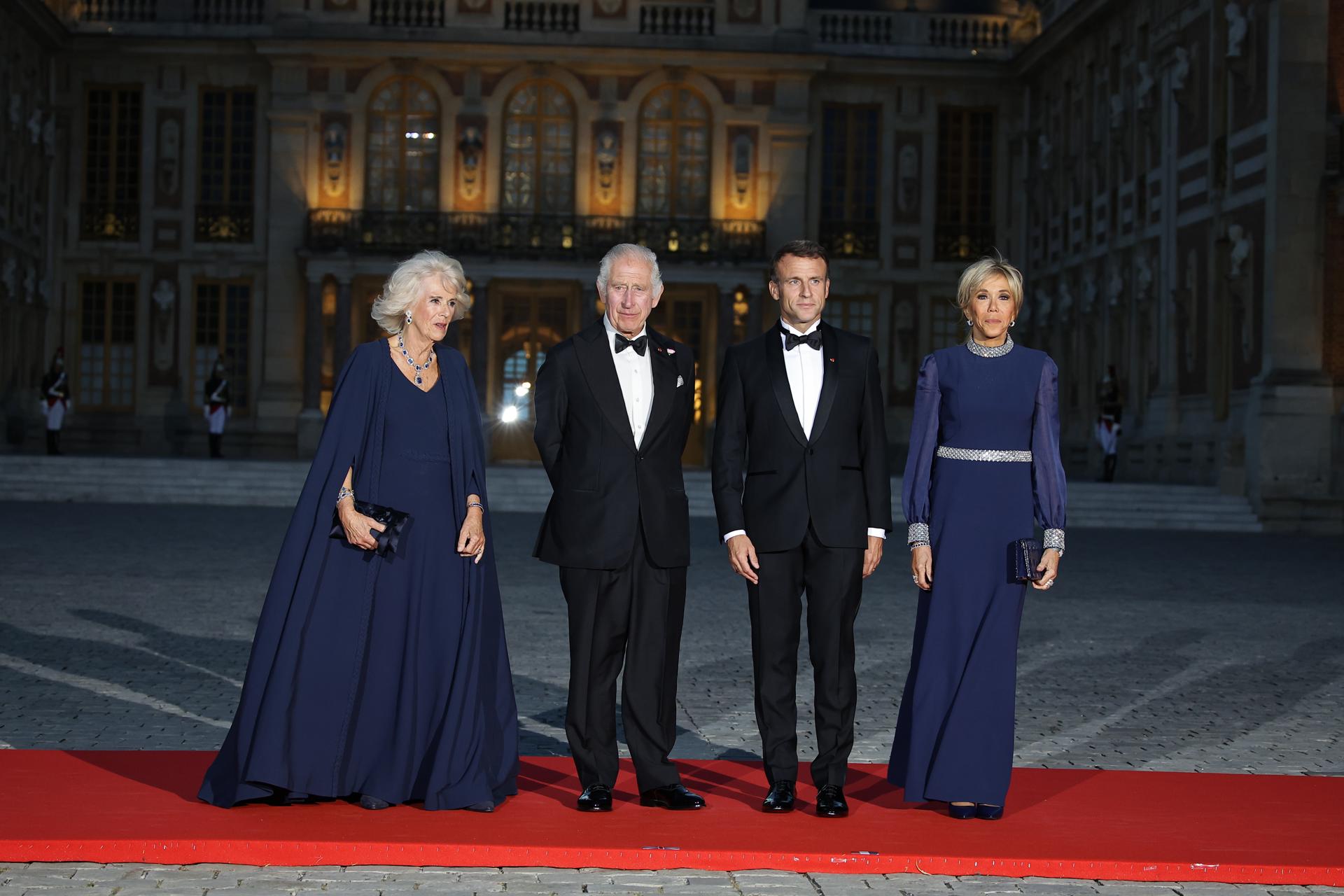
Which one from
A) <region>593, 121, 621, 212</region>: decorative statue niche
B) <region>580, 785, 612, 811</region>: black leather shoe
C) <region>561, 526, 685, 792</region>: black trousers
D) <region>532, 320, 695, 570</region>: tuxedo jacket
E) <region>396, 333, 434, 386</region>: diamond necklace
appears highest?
<region>593, 121, 621, 212</region>: decorative statue niche

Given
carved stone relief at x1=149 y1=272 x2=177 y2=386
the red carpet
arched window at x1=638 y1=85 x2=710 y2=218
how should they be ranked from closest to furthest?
the red carpet
arched window at x1=638 y1=85 x2=710 y2=218
carved stone relief at x1=149 y1=272 x2=177 y2=386

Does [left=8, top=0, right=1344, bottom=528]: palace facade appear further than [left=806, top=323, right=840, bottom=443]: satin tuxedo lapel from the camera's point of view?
Yes

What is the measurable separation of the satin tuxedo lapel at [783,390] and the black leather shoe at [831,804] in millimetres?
1020

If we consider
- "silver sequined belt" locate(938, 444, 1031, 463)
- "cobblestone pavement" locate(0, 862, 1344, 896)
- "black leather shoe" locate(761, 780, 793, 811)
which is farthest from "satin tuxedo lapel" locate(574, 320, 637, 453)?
"cobblestone pavement" locate(0, 862, 1344, 896)

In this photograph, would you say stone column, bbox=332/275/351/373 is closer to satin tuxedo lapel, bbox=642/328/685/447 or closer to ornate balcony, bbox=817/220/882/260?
ornate balcony, bbox=817/220/882/260

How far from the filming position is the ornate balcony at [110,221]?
33.6 metres

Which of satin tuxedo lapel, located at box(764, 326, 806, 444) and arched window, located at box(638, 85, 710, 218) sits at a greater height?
arched window, located at box(638, 85, 710, 218)

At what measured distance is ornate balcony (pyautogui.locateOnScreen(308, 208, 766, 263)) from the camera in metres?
32.4

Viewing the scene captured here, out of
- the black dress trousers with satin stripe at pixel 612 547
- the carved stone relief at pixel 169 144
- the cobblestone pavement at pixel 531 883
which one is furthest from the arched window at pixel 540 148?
the cobblestone pavement at pixel 531 883

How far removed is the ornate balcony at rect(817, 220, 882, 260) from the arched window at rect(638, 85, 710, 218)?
2543 mm

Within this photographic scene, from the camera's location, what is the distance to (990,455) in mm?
5391

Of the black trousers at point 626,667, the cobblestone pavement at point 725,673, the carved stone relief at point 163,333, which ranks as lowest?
the cobblestone pavement at point 725,673

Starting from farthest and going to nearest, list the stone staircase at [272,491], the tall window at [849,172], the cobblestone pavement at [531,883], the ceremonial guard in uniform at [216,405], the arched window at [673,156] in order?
the tall window at [849,172] < the arched window at [673,156] < the ceremonial guard in uniform at [216,405] < the stone staircase at [272,491] < the cobblestone pavement at [531,883]

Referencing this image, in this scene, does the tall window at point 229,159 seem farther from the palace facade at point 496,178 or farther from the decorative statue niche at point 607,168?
the decorative statue niche at point 607,168
